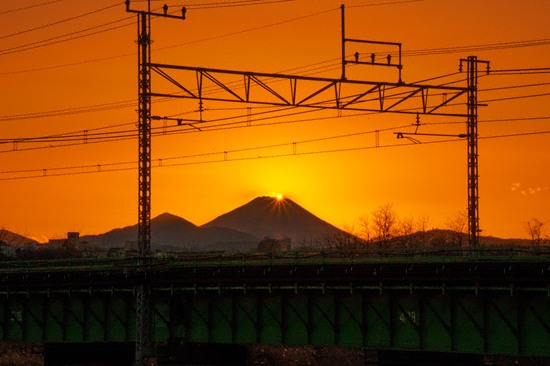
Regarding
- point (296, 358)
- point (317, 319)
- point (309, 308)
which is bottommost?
point (296, 358)

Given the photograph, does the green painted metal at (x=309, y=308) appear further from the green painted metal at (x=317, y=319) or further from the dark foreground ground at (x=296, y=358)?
the dark foreground ground at (x=296, y=358)

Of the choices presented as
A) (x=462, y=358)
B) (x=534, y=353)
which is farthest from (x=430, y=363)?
(x=534, y=353)

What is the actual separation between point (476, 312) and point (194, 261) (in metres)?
21.4

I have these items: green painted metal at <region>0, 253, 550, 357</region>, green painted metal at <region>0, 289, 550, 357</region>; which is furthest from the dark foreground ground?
green painted metal at <region>0, 253, 550, 357</region>

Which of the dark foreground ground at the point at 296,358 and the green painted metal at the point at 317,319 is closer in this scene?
the green painted metal at the point at 317,319

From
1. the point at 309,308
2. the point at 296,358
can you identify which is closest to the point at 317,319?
the point at 309,308

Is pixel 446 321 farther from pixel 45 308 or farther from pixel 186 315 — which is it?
pixel 45 308

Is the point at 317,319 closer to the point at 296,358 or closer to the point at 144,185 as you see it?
the point at 144,185

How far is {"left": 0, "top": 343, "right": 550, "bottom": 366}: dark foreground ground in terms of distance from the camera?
86.5 metres

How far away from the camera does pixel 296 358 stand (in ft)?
424

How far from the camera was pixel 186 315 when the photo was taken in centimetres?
8275

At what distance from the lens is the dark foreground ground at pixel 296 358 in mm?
86500

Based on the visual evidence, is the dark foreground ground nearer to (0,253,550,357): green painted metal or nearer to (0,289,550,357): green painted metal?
(0,289,550,357): green painted metal

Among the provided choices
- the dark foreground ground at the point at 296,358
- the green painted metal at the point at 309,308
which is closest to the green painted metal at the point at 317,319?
the green painted metal at the point at 309,308
